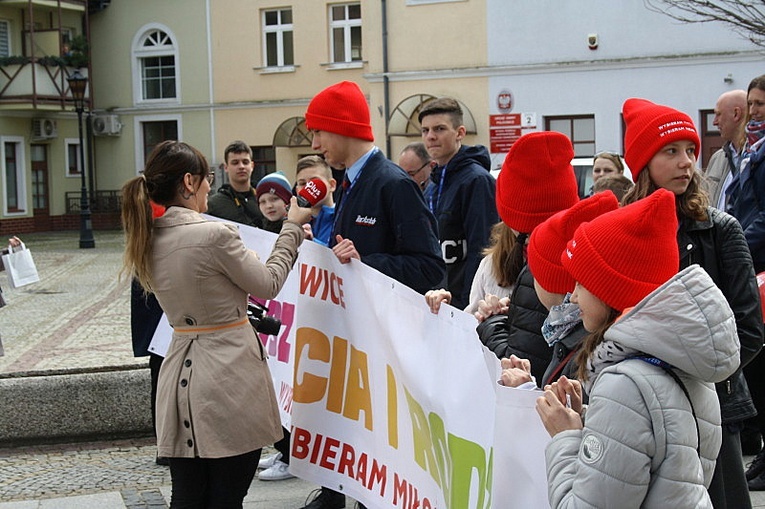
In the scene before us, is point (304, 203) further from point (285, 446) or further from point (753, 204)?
point (753, 204)

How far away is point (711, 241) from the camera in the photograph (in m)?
4.12

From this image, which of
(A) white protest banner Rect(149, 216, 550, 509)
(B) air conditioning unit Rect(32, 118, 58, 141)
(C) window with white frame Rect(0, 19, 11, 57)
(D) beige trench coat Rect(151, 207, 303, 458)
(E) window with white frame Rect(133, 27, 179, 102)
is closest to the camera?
(A) white protest banner Rect(149, 216, 550, 509)

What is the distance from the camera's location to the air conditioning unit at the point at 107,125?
3950 centimetres

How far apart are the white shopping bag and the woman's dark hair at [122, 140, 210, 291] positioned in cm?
319

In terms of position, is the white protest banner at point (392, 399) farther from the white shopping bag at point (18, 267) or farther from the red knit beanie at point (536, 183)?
the white shopping bag at point (18, 267)

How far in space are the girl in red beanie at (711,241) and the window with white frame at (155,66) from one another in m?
35.8

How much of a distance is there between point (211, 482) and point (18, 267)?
3.56 m

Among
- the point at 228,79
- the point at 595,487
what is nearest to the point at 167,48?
the point at 228,79

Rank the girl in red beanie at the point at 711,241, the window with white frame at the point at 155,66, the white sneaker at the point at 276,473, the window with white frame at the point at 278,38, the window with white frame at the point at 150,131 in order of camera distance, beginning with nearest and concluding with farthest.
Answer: the girl in red beanie at the point at 711,241, the white sneaker at the point at 276,473, the window with white frame at the point at 278,38, the window with white frame at the point at 155,66, the window with white frame at the point at 150,131

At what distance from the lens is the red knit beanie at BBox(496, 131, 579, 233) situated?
425 centimetres

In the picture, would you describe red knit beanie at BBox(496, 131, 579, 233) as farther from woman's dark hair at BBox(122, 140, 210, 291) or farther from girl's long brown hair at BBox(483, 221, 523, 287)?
woman's dark hair at BBox(122, 140, 210, 291)

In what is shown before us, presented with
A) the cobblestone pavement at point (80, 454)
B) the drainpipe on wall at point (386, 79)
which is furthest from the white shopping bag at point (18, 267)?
the drainpipe on wall at point (386, 79)

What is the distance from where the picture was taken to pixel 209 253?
169 inches

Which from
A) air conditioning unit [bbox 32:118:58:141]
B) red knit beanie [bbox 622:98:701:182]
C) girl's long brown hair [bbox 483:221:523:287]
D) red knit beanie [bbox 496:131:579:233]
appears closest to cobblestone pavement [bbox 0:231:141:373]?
girl's long brown hair [bbox 483:221:523:287]
